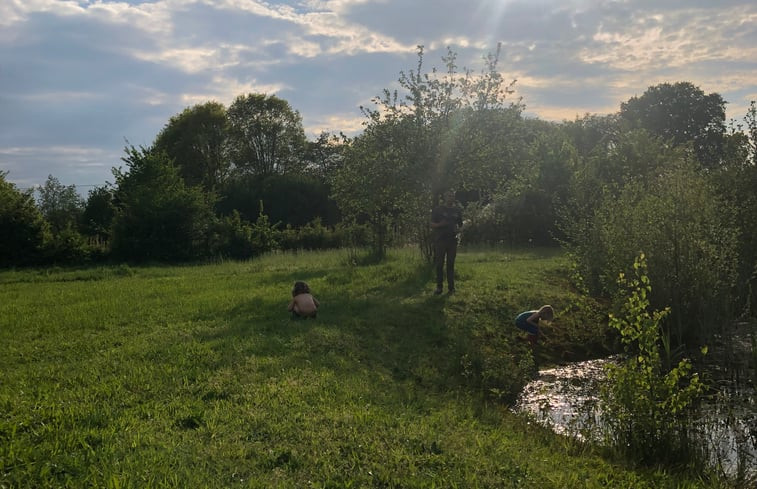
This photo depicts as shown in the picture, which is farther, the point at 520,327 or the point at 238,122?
the point at 238,122

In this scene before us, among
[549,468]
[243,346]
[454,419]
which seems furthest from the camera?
[243,346]

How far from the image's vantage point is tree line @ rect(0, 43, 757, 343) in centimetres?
943

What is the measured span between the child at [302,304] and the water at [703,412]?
12.9ft

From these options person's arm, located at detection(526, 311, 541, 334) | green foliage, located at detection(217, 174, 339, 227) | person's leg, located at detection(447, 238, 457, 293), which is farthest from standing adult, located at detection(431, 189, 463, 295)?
green foliage, located at detection(217, 174, 339, 227)

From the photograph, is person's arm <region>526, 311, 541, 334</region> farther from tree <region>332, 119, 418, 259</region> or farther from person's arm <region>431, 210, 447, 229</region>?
tree <region>332, 119, 418, 259</region>

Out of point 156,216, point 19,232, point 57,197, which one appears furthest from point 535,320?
point 57,197

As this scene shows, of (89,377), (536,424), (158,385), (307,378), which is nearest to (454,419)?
(536,424)

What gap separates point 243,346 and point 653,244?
730 centimetres

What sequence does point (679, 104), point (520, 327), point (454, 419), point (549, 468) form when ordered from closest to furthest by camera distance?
point (549, 468)
point (454, 419)
point (520, 327)
point (679, 104)

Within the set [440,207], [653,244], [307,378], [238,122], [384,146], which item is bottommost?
[307,378]

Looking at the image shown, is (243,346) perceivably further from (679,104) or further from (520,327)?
(679,104)

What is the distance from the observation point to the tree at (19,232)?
23.0 metres

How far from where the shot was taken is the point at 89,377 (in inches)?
247

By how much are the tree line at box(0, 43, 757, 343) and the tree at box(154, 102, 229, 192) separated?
0.12m
